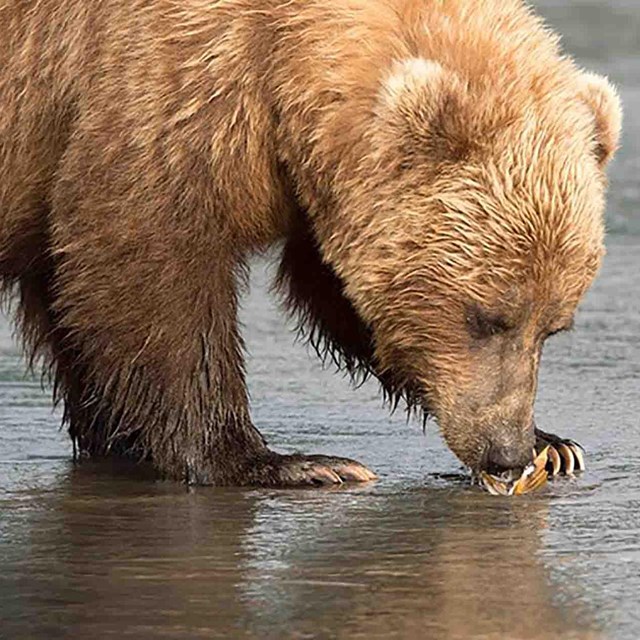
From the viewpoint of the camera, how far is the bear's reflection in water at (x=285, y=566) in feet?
14.9

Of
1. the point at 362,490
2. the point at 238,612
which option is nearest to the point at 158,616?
the point at 238,612

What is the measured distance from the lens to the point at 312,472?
6387 mm

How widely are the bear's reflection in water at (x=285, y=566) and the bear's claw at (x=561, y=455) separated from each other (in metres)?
0.38

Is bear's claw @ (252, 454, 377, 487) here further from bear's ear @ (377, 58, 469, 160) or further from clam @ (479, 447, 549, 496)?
bear's ear @ (377, 58, 469, 160)

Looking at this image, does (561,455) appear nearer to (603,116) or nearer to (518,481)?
(518,481)

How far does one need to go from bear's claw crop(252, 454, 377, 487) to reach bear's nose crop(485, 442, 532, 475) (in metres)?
0.47

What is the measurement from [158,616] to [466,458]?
6.02 feet

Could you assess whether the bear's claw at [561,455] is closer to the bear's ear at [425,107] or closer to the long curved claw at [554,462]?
the long curved claw at [554,462]

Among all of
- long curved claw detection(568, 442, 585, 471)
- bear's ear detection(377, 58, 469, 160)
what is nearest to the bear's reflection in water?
long curved claw detection(568, 442, 585, 471)

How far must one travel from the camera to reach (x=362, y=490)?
6.25 meters

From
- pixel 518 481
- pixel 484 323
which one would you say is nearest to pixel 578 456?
pixel 518 481

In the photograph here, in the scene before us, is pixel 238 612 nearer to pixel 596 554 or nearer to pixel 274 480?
pixel 596 554

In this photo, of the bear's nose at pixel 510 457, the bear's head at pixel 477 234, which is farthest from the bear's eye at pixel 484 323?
the bear's nose at pixel 510 457

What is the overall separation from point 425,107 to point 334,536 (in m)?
1.36
